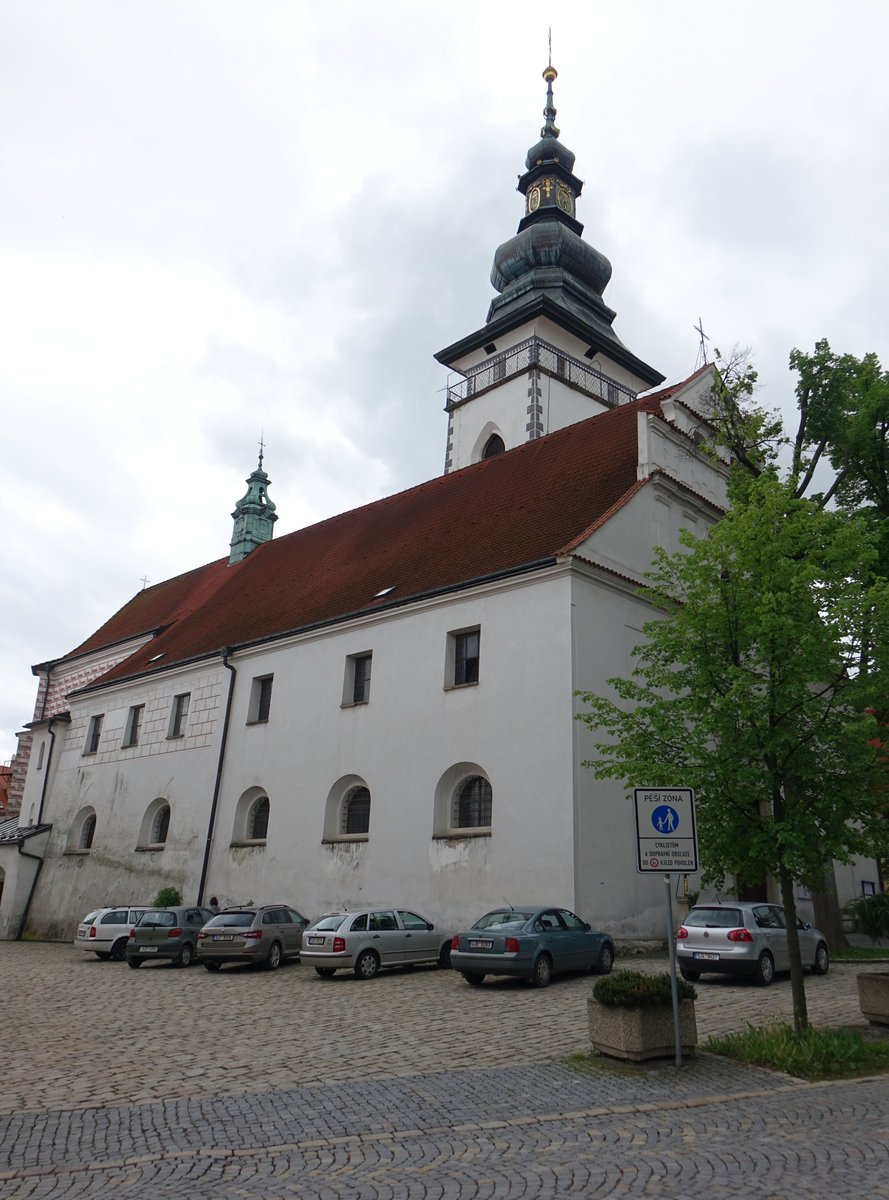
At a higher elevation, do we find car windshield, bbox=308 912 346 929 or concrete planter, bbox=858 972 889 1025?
car windshield, bbox=308 912 346 929

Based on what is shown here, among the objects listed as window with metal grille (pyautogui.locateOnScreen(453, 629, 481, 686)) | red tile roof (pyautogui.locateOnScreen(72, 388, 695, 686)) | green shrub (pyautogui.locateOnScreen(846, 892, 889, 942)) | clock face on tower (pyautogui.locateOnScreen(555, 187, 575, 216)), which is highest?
clock face on tower (pyautogui.locateOnScreen(555, 187, 575, 216))

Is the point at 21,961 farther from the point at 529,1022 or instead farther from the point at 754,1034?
the point at 754,1034

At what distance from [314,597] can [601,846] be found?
12558mm

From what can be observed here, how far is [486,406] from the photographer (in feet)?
132

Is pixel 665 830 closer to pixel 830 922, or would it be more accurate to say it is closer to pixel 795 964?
pixel 795 964

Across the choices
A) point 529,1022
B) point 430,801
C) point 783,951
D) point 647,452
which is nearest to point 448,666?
point 430,801

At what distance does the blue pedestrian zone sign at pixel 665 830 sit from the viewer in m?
9.95

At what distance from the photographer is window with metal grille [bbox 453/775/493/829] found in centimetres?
2062

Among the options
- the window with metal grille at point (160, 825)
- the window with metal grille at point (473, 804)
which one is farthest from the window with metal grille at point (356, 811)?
the window with metal grille at point (160, 825)

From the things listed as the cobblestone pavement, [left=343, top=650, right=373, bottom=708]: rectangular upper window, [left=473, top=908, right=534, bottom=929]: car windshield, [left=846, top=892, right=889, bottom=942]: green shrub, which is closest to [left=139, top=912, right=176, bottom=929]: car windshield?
[left=343, top=650, right=373, bottom=708]: rectangular upper window

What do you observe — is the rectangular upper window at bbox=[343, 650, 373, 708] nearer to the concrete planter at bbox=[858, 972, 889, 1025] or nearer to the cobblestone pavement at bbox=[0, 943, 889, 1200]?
the cobblestone pavement at bbox=[0, 943, 889, 1200]

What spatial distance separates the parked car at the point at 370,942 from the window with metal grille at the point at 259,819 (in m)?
8.43

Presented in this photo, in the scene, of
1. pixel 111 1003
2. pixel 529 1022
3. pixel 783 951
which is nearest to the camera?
pixel 529 1022

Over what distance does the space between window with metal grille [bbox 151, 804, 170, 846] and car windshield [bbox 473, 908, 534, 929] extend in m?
15.9
